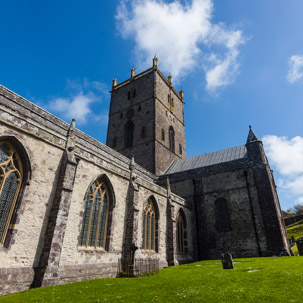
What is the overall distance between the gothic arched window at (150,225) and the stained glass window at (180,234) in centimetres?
414

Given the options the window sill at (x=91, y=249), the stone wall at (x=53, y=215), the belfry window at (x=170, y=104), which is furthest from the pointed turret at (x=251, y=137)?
the window sill at (x=91, y=249)

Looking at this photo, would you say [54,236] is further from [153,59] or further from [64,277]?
[153,59]

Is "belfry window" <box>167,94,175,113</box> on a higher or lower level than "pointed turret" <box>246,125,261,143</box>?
higher

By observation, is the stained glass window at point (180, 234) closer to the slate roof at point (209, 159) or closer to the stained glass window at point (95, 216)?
the slate roof at point (209, 159)

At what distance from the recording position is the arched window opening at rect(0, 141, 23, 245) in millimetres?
9672

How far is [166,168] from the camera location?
1288 inches

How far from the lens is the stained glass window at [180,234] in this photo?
21.6m

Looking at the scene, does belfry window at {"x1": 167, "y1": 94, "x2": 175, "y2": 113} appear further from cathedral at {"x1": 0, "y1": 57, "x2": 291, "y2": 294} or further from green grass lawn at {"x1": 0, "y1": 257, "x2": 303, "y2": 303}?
green grass lawn at {"x1": 0, "y1": 257, "x2": 303, "y2": 303}

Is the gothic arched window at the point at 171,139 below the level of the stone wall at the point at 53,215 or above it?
Result: above

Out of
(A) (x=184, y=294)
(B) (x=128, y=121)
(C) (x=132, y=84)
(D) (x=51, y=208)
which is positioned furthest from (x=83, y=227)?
(C) (x=132, y=84)

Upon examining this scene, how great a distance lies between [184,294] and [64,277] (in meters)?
6.48

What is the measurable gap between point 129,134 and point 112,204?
849 inches

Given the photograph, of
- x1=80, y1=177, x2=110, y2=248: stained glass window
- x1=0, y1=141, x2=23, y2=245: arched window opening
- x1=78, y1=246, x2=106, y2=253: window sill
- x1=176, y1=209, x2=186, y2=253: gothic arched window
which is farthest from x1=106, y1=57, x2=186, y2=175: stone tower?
x1=0, y1=141, x2=23, y2=245: arched window opening

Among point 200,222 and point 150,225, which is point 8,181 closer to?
point 150,225
